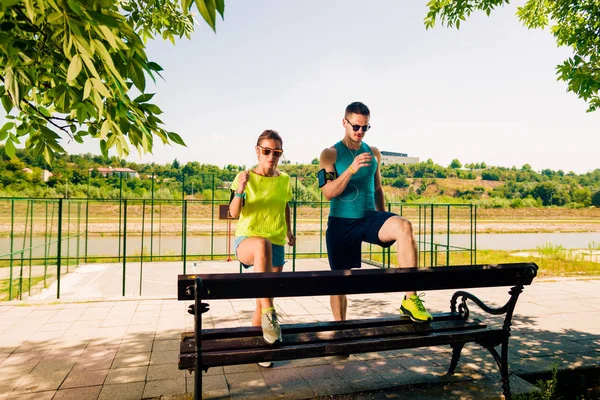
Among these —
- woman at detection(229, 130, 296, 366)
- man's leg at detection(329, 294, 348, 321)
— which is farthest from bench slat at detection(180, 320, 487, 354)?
man's leg at detection(329, 294, 348, 321)

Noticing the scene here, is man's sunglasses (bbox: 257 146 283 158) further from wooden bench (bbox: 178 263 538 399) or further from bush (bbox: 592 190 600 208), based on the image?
bush (bbox: 592 190 600 208)

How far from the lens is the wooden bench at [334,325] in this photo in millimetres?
2502

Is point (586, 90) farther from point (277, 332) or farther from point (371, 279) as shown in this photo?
point (277, 332)

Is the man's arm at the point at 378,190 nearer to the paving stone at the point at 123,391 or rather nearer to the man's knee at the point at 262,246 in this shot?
the man's knee at the point at 262,246

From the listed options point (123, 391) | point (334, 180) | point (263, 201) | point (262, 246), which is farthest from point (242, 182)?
point (123, 391)

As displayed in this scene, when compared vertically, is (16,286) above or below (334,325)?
below

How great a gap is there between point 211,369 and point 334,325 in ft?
3.97

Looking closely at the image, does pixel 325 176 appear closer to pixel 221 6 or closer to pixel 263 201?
pixel 263 201

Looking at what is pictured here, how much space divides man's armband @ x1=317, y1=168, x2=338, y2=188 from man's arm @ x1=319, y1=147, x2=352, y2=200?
29 millimetres

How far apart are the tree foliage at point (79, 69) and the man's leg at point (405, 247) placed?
1.79 meters

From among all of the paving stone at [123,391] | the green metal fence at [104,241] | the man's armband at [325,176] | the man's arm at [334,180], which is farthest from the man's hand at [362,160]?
the green metal fence at [104,241]

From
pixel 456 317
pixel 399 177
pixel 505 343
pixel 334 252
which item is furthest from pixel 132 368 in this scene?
pixel 399 177

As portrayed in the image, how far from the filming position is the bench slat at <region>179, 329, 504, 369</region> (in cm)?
259

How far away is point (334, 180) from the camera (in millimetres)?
3342
